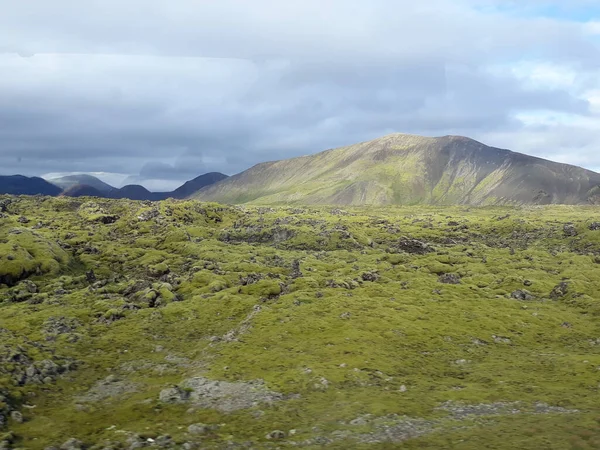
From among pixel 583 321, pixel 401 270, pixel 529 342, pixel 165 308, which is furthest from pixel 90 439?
pixel 401 270

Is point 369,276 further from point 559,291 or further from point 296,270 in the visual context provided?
point 559,291

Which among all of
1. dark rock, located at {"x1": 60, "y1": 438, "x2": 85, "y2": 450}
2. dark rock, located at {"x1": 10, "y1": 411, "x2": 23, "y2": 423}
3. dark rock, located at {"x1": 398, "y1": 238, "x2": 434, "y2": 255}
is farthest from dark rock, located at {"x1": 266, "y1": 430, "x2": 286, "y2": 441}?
dark rock, located at {"x1": 398, "y1": 238, "x2": 434, "y2": 255}

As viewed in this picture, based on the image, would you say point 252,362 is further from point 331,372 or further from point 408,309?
point 408,309

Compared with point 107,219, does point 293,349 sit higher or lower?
lower

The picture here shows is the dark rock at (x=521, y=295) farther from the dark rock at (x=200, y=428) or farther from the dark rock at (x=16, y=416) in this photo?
the dark rock at (x=16, y=416)

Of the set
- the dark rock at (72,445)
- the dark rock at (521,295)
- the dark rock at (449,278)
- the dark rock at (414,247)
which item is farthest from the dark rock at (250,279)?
the dark rock at (414,247)

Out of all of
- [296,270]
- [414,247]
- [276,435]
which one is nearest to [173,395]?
[276,435]
